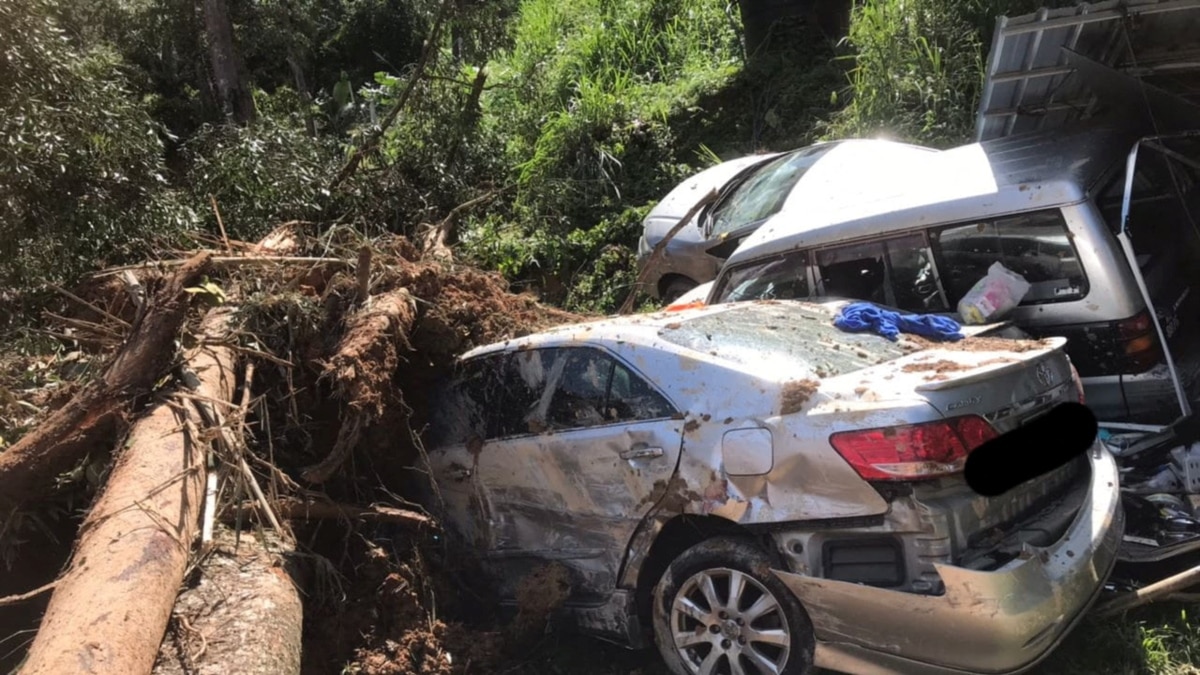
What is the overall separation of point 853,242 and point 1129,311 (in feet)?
4.95

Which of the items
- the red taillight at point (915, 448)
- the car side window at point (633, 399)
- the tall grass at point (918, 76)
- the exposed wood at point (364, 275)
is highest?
the tall grass at point (918, 76)

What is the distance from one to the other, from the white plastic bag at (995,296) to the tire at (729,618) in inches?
83.3

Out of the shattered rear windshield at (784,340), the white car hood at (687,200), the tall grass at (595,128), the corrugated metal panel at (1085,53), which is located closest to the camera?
the shattered rear windshield at (784,340)

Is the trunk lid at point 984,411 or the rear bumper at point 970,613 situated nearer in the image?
the rear bumper at point 970,613

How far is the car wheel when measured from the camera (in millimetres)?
8195

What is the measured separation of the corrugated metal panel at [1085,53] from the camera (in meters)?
5.32

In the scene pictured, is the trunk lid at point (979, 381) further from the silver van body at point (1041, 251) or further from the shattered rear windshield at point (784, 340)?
the silver van body at point (1041, 251)

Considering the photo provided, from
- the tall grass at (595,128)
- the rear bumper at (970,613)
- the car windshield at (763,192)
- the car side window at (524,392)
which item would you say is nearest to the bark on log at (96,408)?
the car side window at (524,392)

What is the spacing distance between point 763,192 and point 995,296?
329 centimetres

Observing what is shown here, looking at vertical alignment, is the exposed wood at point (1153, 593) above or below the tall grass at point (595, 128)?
below

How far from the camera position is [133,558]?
3.54m

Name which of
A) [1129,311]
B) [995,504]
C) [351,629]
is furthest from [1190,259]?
[351,629]

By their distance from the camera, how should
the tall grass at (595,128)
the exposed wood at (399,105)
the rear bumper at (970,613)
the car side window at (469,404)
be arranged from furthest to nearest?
the tall grass at (595,128) < the exposed wood at (399,105) < the car side window at (469,404) < the rear bumper at (970,613)

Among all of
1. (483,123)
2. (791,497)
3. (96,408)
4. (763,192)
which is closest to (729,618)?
(791,497)
